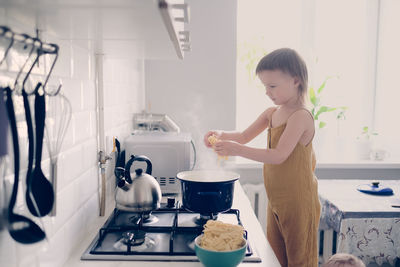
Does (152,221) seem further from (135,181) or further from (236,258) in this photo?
(236,258)

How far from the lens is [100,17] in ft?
2.14

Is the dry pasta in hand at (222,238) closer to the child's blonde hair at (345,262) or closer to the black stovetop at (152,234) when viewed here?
the black stovetop at (152,234)

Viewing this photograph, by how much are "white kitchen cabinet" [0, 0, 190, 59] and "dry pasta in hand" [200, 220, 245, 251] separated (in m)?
0.49

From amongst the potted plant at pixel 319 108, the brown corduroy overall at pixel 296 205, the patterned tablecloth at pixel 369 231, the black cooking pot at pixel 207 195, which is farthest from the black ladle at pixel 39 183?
the potted plant at pixel 319 108

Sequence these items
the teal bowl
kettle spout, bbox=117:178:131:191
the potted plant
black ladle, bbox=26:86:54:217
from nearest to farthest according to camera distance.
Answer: black ladle, bbox=26:86:54:217, the teal bowl, kettle spout, bbox=117:178:131:191, the potted plant

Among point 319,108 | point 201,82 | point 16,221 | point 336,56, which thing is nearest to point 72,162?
point 16,221

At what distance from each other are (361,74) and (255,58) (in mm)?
936

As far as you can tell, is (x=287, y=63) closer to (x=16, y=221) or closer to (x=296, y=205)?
(x=296, y=205)

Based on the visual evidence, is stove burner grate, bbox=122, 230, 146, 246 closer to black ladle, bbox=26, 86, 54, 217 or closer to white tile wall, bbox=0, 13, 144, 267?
white tile wall, bbox=0, 13, 144, 267

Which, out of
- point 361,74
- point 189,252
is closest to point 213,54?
point 361,74

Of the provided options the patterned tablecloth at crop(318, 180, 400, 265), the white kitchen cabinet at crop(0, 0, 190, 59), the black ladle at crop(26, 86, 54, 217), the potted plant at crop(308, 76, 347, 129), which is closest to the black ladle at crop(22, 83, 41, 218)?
the black ladle at crop(26, 86, 54, 217)

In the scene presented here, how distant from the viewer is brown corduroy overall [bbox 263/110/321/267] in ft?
5.12

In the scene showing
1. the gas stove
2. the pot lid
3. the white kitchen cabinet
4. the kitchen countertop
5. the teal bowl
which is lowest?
the kitchen countertop

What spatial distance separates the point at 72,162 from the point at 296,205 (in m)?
0.99
